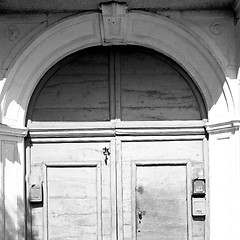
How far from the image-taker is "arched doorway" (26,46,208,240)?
16.6ft

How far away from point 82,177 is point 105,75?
1066 mm

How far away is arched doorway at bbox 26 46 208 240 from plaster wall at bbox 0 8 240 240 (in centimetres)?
17

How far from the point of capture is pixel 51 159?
16.8 ft

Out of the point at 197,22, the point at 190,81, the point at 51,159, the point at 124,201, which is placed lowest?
the point at 124,201

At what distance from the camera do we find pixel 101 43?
16.7ft

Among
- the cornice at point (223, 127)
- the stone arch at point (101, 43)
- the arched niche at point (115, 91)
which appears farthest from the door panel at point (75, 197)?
the cornice at point (223, 127)

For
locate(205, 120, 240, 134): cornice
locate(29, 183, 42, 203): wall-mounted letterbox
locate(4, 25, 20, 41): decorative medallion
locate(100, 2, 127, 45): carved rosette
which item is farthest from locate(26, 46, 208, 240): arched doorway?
locate(4, 25, 20, 41): decorative medallion

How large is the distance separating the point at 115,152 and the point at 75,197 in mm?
608

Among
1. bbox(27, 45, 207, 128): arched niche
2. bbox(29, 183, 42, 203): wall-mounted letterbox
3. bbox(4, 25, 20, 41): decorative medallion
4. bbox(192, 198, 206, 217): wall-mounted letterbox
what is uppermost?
bbox(4, 25, 20, 41): decorative medallion

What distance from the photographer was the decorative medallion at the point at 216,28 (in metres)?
4.96

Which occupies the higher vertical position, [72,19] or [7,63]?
[72,19]

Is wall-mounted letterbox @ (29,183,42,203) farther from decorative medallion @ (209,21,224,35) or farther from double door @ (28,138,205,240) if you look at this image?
decorative medallion @ (209,21,224,35)

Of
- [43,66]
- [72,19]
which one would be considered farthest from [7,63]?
[72,19]

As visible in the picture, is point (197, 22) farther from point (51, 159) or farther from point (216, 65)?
point (51, 159)
